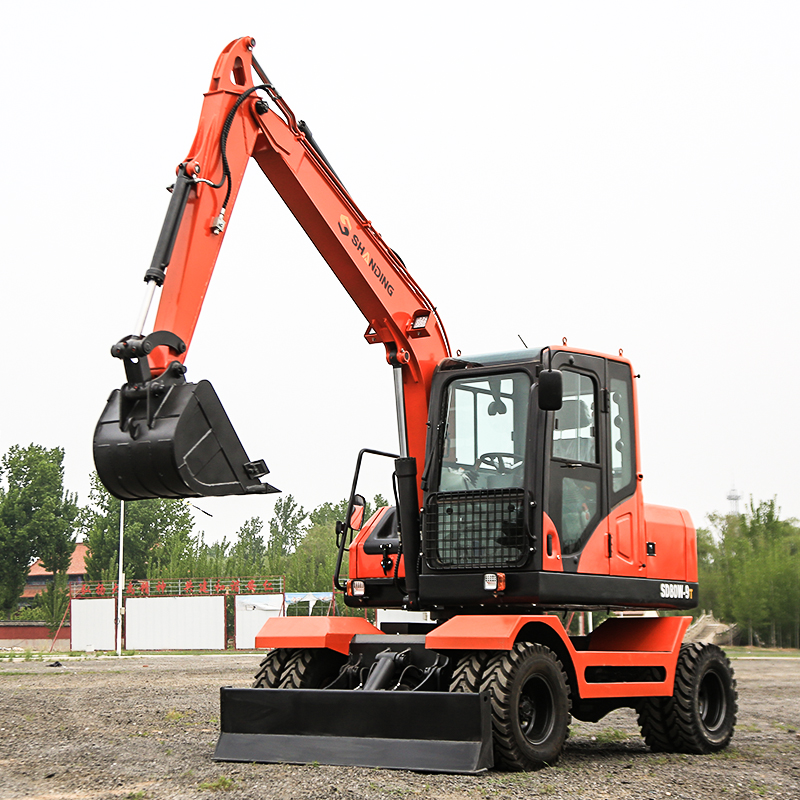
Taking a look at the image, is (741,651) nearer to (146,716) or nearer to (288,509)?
(146,716)

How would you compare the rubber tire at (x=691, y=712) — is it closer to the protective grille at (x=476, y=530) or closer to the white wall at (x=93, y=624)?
the protective grille at (x=476, y=530)

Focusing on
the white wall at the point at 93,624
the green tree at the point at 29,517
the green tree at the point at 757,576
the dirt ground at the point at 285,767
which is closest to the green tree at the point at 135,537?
the green tree at the point at 29,517

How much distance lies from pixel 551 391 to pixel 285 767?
3.51 metres

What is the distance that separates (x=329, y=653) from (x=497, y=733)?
231 cm

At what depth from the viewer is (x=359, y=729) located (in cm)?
815

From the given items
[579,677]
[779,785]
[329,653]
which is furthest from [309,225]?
[779,785]

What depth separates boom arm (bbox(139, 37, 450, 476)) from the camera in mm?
7934

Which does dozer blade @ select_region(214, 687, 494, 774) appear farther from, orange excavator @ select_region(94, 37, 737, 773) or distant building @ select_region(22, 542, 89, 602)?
distant building @ select_region(22, 542, 89, 602)

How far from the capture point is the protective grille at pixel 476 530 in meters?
8.69

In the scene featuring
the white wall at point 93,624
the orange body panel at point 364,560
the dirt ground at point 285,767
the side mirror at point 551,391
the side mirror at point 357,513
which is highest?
the side mirror at point 551,391

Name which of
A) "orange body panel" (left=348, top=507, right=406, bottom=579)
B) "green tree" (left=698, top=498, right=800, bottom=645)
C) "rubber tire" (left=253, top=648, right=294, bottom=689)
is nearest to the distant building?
"green tree" (left=698, top=498, right=800, bottom=645)

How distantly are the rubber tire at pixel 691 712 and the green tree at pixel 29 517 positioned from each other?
65.6 m

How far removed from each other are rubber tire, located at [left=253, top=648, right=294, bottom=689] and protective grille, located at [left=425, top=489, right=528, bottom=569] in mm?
1670

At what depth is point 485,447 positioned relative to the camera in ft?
30.3
